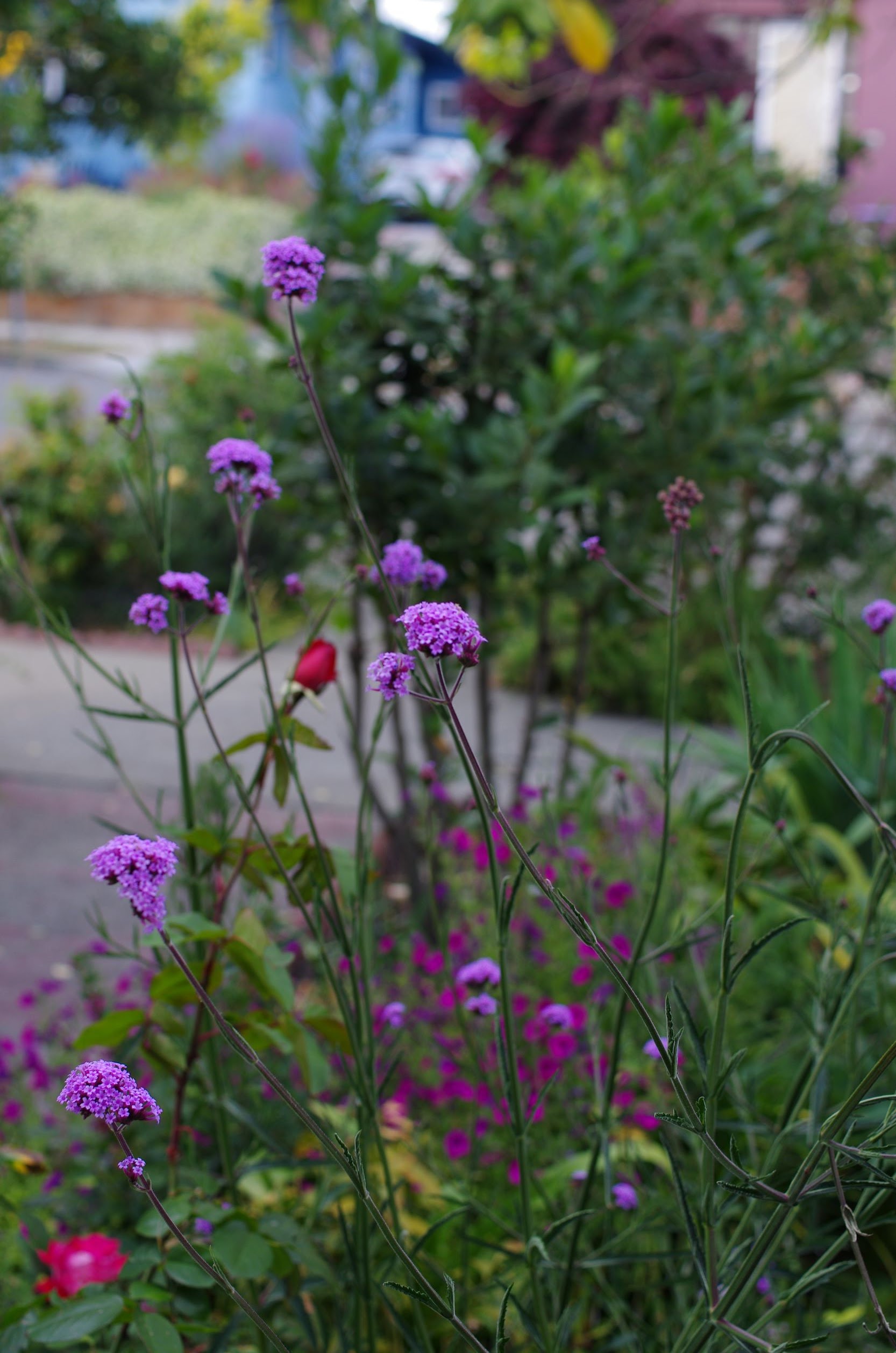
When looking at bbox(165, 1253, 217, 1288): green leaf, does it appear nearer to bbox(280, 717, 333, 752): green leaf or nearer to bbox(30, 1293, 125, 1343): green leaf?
bbox(30, 1293, 125, 1343): green leaf

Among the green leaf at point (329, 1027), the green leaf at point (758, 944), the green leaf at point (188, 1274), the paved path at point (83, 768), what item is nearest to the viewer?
the green leaf at point (758, 944)

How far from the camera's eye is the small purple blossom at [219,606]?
3.90ft

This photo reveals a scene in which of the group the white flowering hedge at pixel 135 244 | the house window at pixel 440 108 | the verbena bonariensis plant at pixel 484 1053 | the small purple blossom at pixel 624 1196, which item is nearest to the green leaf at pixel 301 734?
the verbena bonariensis plant at pixel 484 1053

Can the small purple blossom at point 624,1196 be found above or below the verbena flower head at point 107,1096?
below

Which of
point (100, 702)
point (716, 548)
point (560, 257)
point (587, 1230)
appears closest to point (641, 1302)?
point (587, 1230)

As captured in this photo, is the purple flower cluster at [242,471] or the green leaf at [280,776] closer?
the purple flower cluster at [242,471]

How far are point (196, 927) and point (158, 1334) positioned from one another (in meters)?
0.35

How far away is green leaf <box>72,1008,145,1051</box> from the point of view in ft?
4.23

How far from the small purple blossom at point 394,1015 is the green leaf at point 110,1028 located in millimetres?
388

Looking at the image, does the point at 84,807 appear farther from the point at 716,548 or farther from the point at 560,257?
the point at 716,548

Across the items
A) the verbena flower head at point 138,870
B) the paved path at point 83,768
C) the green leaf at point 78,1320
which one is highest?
the verbena flower head at point 138,870

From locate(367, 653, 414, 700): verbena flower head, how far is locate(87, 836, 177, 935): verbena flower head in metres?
0.17

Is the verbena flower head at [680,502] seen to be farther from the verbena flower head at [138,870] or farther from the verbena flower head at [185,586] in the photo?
the verbena flower head at [138,870]

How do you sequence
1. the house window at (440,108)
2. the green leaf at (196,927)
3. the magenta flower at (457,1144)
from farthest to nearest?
the house window at (440,108) < the magenta flower at (457,1144) < the green leaf at (196,927)
